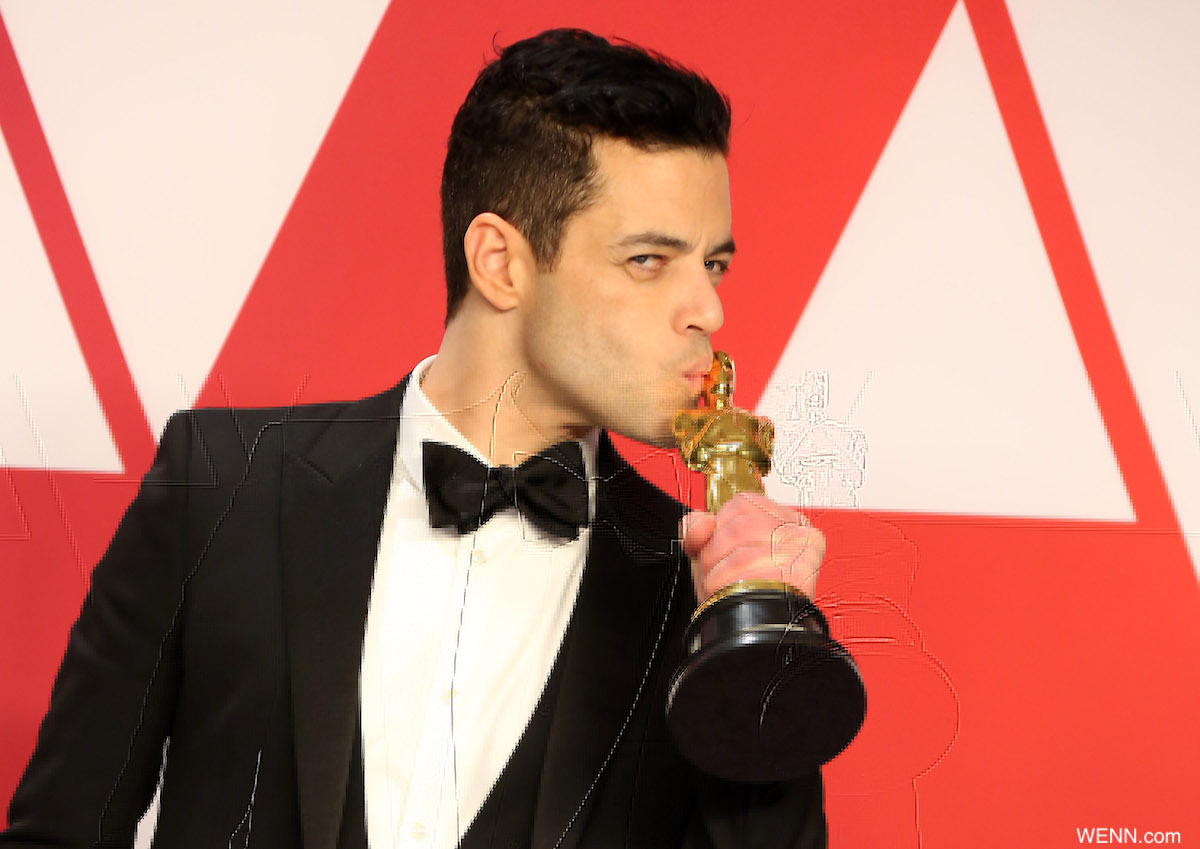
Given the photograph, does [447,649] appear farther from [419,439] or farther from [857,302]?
[857,302]

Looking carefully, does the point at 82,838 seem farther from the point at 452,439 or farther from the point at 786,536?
the point at 786,536

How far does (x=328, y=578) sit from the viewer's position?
126 centimetres

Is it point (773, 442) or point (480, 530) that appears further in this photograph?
point (480, 530)

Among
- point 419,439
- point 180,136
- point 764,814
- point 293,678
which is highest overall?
point 180,136

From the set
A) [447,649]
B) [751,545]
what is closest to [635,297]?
[751,545]

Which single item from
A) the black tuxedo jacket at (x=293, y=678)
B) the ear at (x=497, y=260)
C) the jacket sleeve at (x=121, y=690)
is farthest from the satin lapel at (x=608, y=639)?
the jacket sleeve at (x=121, y=690)

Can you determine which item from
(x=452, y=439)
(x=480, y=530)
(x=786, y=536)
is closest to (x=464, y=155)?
(x=452, y=439)

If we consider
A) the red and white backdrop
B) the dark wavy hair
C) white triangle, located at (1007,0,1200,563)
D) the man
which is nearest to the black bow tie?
the man

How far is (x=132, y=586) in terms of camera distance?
4.41 feet

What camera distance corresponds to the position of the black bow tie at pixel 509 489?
1.25 metres

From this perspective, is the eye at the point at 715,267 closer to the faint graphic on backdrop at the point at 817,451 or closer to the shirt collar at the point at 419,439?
the faint graphic on backdrop at the point at 817,451

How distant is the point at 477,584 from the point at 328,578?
155mm

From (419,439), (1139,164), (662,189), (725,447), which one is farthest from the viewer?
(1139,164)

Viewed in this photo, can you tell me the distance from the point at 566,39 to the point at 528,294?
1.04 feet
